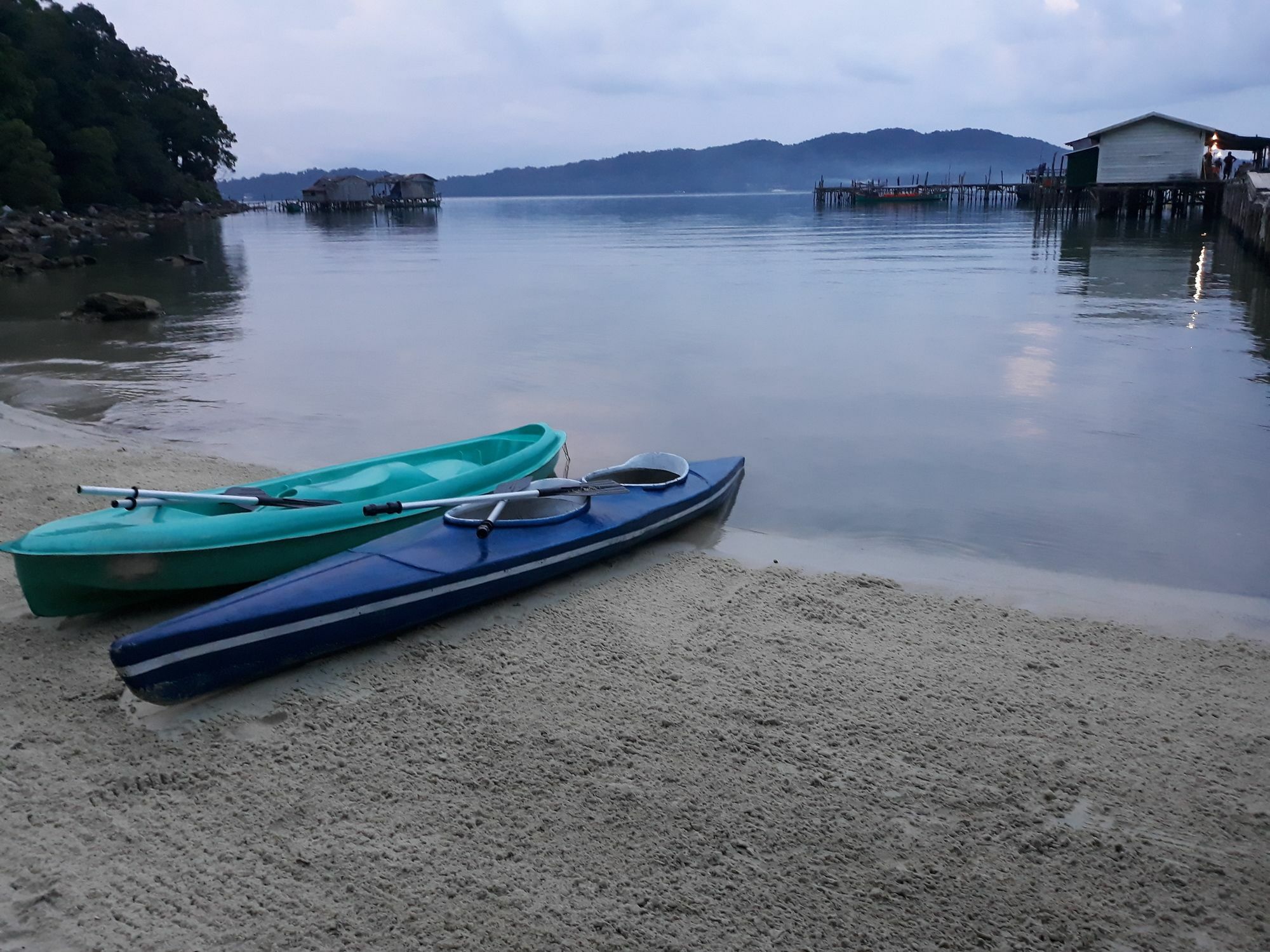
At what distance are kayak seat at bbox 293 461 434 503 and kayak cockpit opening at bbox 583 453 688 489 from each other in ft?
4.28

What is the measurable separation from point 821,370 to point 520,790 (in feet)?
33.5

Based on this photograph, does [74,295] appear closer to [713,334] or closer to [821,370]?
[713,334]

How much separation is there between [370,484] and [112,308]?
14.3 meters

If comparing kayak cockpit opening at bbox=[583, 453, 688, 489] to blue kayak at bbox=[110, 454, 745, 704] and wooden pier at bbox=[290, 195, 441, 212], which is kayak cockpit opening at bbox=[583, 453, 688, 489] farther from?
wooden pier at bbox=[290, 195, 441, 212]

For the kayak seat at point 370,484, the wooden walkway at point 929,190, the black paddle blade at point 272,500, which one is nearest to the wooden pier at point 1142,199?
the wooden walkway at point 929,190

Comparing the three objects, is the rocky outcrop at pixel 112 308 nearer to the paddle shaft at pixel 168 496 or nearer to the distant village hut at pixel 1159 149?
the paddle shaft at pixel 168 496

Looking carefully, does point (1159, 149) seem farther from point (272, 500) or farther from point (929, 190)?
point (272, 500)

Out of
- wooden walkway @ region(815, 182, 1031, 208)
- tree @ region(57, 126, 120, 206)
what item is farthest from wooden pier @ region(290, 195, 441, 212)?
wooden walkway @ region(815, 182, 1031, 208)

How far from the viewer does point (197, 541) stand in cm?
501

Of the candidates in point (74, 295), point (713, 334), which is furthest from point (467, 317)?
point (74, 295)

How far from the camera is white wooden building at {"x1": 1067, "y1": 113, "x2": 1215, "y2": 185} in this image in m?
41.2

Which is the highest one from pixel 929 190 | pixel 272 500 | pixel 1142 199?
pixel 929 190

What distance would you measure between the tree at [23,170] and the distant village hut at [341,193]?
4668 cm

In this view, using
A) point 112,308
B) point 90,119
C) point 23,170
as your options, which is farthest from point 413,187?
point 112,308
